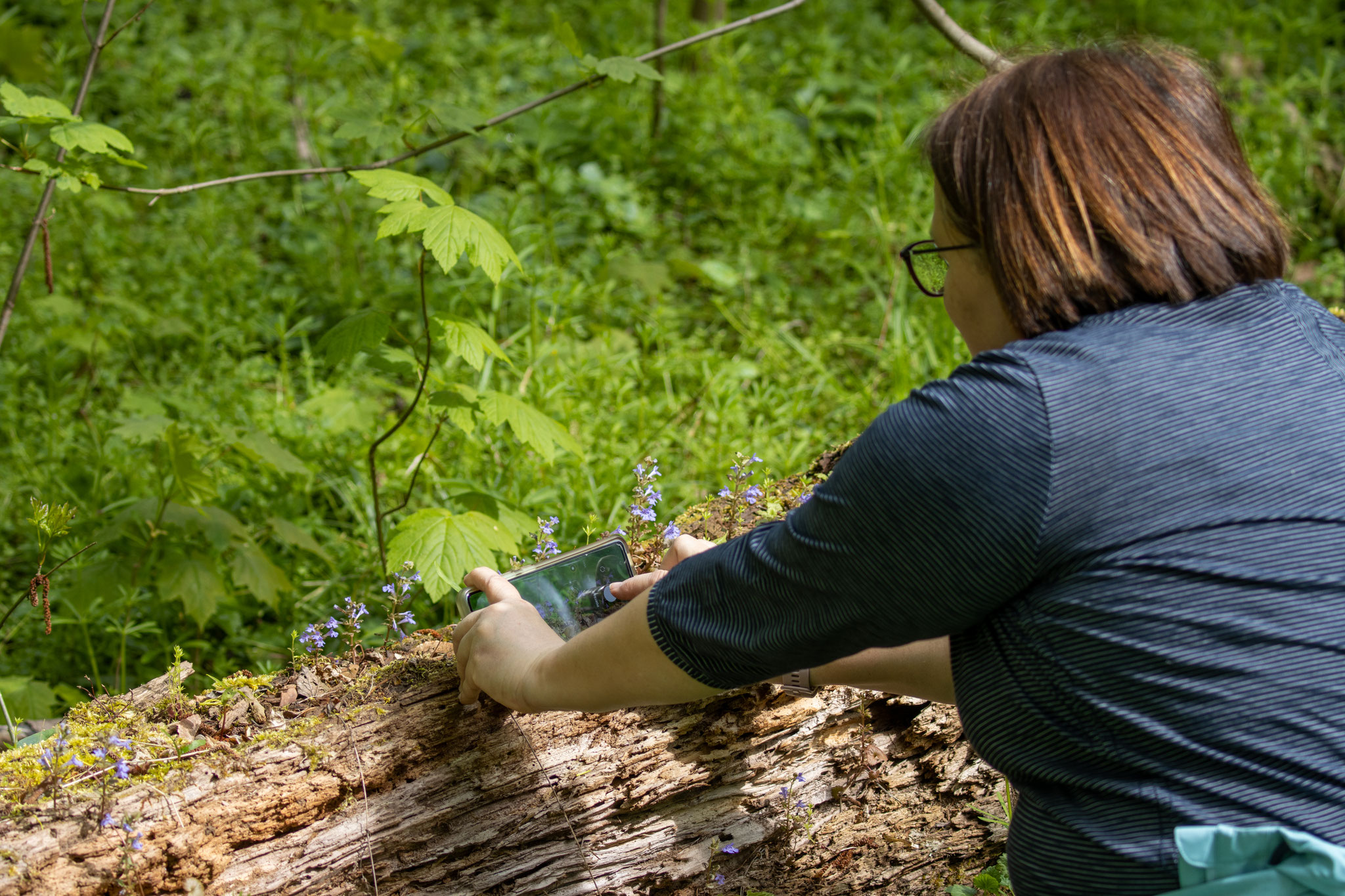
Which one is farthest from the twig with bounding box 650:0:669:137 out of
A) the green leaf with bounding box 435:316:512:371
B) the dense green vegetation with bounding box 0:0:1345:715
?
the green leaf with bounding box 435:316:512:371

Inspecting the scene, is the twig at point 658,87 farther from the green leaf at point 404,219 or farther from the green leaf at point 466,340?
the green leaf at point 404,219

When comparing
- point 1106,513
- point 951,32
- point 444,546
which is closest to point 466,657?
point 444,546

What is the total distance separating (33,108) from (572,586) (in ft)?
5.23

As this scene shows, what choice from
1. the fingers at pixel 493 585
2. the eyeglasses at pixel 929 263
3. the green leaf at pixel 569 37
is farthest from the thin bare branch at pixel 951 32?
the fingers at pixel 493 585

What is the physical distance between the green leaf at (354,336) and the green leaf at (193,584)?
829 mm

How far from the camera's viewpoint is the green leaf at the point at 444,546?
218cm

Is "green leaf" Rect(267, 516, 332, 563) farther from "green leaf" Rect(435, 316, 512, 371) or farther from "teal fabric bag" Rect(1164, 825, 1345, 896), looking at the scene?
"teal fabric bag" Rect(1164, 825, 1345, 896)

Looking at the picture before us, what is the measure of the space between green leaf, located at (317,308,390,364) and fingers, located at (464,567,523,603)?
0.79 m

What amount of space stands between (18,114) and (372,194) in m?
0.81

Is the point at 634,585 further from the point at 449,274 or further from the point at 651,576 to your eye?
the point at 449,274

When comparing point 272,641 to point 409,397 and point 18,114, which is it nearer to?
point 409,397

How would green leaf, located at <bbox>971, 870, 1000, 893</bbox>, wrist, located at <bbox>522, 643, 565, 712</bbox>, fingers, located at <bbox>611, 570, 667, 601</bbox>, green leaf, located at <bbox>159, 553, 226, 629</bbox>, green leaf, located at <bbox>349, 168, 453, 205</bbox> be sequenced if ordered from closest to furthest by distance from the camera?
wrist, located at <bbox>522, 643, 565, 712</bbox> → fingers, located at <bbox>611, 570, 667, 601</bbox> → green leaf, located at <bbox>971, 870, 1000, 893</bbox> → green leaf, located at <bbox>349, 168, 453, 205</bbox> → green leaf, located at <bbox>159, 553, 226, 629</bbox>

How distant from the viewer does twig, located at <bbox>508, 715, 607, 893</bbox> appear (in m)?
1.84

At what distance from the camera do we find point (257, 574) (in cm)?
284
